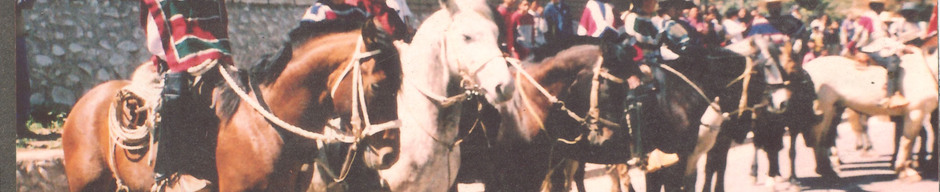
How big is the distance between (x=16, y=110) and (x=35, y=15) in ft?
2.24

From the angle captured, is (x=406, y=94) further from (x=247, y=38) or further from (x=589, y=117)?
(x=247, y=38)

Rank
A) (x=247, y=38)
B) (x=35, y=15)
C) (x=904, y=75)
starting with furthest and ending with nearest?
(x=904, y=75), (x=247, y=38), (x=35, y=15)

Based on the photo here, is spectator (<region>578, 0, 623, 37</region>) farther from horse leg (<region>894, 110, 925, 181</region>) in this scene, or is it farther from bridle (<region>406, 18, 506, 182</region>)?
horse leg (<region>894, 110, 925, 181</region>)

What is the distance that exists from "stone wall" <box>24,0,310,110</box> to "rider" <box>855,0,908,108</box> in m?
5.89

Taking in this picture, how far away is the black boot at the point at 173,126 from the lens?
171 inches

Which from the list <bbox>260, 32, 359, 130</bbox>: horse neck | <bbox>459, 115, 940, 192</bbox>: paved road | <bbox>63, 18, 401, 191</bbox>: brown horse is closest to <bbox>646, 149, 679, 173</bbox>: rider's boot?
<bbox>459, 115, 940, 192</bbox>: paved road

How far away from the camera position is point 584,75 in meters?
6.18

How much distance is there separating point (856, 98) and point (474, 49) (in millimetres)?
5861

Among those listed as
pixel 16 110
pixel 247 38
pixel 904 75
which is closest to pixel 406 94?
pixel 16 110

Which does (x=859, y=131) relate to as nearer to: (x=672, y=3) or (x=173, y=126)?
(x=672, y=3)

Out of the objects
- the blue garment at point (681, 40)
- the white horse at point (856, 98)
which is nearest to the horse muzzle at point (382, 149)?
the blue garment at point (681, 40)

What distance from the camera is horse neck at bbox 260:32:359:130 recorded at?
440 cm

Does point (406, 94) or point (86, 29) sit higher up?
point (86, 29)

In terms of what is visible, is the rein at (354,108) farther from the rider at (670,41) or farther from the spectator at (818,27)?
the spectator at (818,27)
